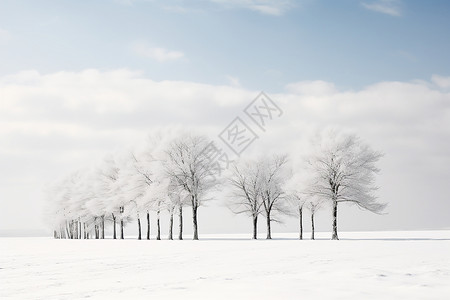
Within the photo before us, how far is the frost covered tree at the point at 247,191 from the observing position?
183 feet

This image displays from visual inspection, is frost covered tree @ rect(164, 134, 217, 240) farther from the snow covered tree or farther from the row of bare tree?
the snow covered tree

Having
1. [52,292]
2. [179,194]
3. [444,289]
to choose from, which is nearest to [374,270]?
[444,289]

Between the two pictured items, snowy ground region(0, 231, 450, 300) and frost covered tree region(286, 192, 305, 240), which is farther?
frost covered tree region(286, 192, 305, 240)

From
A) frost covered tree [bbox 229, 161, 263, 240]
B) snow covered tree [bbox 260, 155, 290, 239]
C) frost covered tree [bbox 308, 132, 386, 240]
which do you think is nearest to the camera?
frost covered tree [bbox 308, 132, 386, 240]

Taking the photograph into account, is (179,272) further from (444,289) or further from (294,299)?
(444,289)

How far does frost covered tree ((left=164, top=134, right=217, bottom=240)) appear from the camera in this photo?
2057 inches

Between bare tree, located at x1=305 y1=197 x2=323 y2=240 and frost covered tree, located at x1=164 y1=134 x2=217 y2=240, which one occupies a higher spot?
frost covered tree, located at x1=164 y1=134 x2=217 y2=240

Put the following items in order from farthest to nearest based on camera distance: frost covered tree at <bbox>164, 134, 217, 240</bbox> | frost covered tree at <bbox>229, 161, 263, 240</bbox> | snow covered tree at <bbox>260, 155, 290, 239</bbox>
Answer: frost covered tree at <bbox>229, 161, 263, 240</bbox>, snow covered tree at <bbox>260, 155, 290, 239</bbox>, frost covered tree at <bbox>164, 134, 217, 240</bbox>

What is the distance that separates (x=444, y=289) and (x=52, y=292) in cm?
958

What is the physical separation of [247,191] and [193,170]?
316 inches

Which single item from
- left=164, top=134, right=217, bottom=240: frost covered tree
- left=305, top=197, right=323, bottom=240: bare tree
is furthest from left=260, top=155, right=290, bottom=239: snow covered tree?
left=164, top=134, right=217, bottom=240: frost covered tree

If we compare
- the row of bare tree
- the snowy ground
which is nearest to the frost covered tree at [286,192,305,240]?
the row of bare tree

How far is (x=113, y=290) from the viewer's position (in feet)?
38.0

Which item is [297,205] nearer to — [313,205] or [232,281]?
[313,205]
